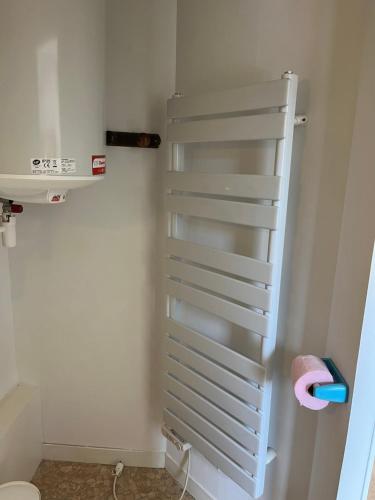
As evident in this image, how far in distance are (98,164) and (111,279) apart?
0.63m

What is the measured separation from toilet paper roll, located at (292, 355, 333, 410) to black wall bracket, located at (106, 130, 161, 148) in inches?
39.7

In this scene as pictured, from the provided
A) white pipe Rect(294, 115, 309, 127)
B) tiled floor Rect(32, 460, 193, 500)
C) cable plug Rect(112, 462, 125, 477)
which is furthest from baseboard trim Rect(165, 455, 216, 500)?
white pipe Rect(294, 115, 309, 127)

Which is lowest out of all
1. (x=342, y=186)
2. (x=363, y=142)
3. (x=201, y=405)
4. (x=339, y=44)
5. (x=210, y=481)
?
(x=210, y=481)

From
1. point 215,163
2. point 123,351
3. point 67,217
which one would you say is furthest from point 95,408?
point 215,163

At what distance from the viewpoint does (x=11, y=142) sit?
105 cm

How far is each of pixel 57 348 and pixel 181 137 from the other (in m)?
1.15

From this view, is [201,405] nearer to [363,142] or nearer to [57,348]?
[57,348]

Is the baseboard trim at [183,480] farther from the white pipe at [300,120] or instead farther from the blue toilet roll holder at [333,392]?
the white pipe at [300,120]

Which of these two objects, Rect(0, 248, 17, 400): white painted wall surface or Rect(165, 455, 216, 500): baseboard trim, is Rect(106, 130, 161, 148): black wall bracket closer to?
Rect(0, 248, 17, 400): white painted wall surface

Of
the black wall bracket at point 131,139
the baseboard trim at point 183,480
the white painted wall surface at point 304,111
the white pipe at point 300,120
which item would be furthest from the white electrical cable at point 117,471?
the white pipe at point 300,120

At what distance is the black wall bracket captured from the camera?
4.93ft

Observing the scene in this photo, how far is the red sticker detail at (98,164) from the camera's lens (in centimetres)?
121

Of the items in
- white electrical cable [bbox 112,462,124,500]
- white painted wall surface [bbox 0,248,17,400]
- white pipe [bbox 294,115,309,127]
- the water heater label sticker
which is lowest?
white electrical cable [bbox 112,462,124,500]

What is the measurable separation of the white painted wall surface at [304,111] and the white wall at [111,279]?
265mm
